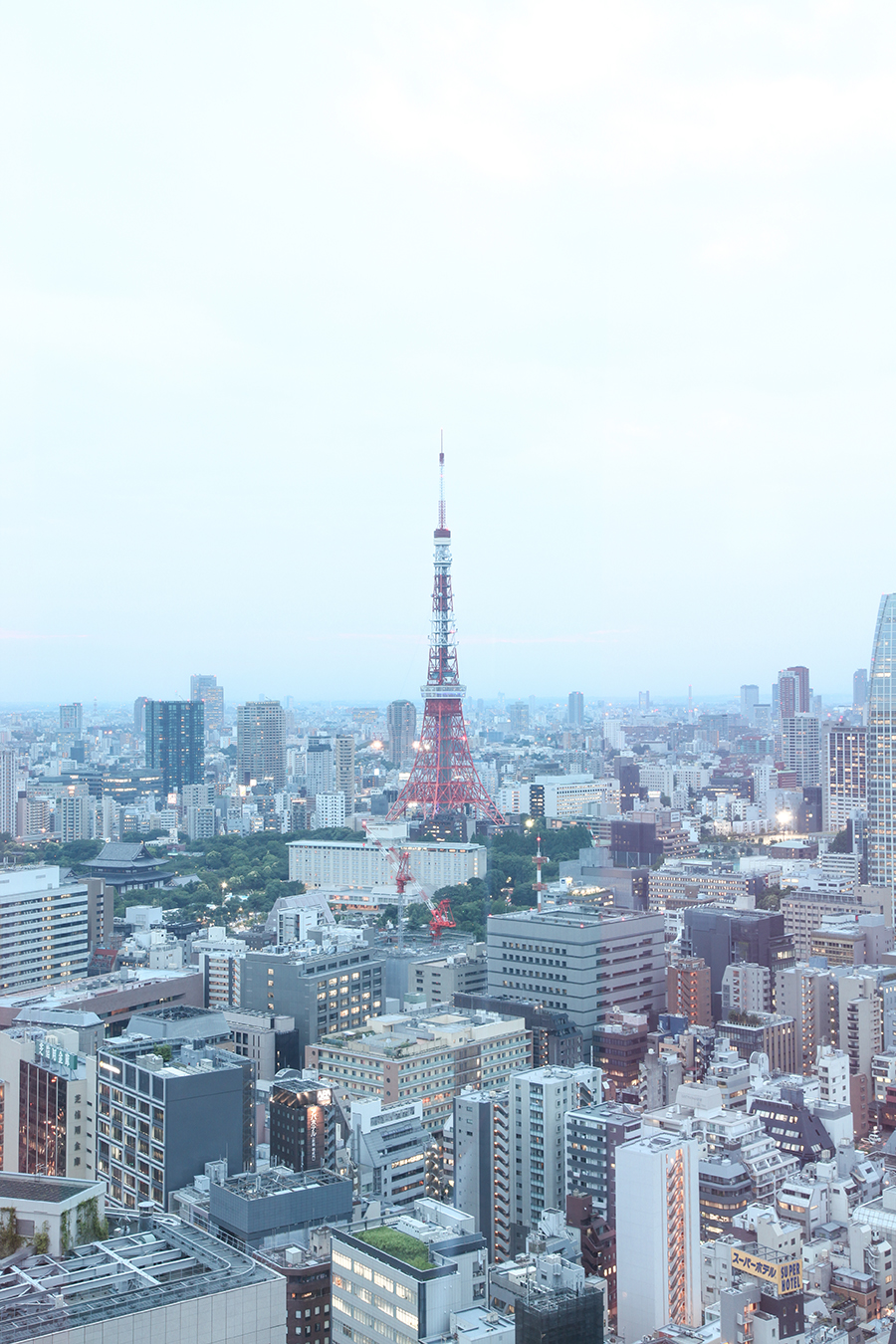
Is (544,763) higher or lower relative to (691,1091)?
higher

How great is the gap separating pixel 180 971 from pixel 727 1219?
4722 mm

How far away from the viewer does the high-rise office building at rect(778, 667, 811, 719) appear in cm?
1827

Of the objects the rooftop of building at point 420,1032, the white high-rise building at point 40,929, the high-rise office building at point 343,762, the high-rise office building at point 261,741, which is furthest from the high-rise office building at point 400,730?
the rooftop of building at point 420,1032

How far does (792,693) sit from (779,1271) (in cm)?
1491

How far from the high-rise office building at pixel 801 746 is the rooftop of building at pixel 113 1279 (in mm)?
16529

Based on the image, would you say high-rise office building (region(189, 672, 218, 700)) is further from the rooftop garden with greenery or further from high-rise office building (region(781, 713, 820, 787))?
the rooftop garden with greenery

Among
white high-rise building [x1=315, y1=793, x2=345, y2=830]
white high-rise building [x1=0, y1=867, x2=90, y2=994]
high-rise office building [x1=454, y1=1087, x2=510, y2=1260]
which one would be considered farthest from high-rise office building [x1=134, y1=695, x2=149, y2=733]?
high-rise office building [x1=454, y1=1087, x2=510, y2=1260]

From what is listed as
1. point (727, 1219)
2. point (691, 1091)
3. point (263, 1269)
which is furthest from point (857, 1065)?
point (263, 1269)

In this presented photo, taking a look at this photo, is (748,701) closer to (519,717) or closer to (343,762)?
(519,717)

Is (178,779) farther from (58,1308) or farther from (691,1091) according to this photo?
(58,1308)

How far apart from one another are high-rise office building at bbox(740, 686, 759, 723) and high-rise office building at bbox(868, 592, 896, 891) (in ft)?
11.2

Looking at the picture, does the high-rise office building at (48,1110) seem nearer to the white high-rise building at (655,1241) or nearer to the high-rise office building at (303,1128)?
the high-rise office building at (303,1128)

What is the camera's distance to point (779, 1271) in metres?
4.67

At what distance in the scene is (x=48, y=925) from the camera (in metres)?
10.4
